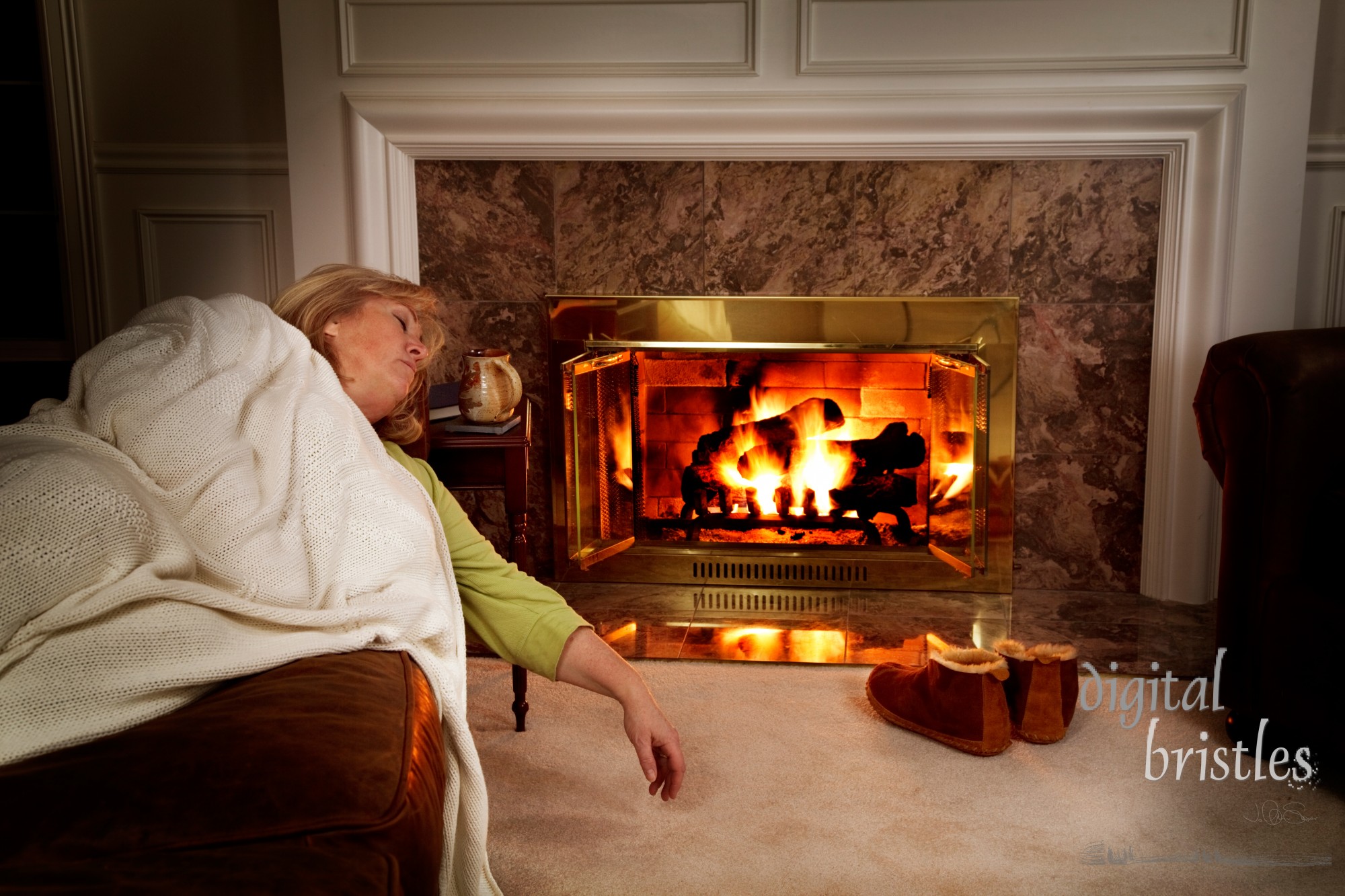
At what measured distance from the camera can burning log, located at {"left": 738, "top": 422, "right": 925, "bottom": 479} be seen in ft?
9.69

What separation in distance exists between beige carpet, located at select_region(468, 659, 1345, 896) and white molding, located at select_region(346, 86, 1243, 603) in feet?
2.66

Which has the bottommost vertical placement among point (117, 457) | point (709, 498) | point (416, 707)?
point (709, 498)

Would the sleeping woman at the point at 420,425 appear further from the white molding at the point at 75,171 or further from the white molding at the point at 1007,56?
the white molding at the point at 75,171

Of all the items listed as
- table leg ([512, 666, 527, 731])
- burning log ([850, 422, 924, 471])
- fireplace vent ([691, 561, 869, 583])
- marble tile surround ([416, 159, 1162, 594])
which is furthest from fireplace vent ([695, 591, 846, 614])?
table leg ([512, 666, 527, 731])

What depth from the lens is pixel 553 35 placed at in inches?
104

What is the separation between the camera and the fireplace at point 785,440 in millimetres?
2770

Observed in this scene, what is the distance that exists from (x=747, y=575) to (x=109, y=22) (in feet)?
7.67

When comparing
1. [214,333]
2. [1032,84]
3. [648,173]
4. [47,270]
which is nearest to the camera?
[214,333]

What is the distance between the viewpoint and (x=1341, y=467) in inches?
69.9

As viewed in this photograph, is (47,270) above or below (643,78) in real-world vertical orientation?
below

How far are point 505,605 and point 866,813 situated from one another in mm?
777

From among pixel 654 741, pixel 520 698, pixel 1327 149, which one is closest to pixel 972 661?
pixel 520 698

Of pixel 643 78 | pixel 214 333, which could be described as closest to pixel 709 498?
pixel 643 78

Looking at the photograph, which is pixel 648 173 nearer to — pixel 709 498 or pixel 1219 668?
pixel 709 498
